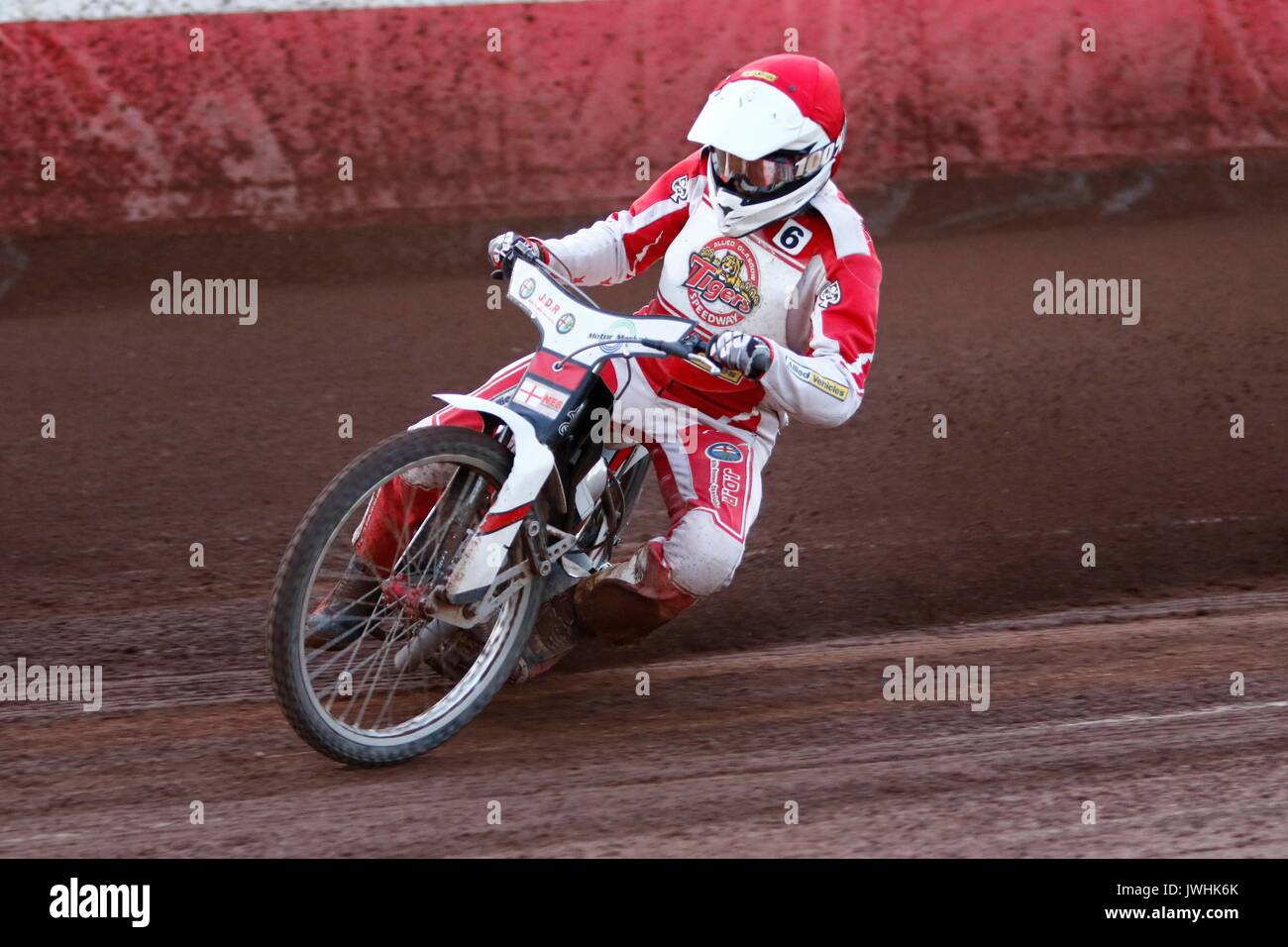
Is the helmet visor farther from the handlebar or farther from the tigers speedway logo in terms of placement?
the handlebar

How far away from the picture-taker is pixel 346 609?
432cm

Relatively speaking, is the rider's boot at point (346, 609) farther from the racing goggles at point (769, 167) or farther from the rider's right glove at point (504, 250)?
the racing goggles at point (769, 167)

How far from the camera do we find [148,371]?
7375 millimetres

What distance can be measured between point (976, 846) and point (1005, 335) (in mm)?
4566

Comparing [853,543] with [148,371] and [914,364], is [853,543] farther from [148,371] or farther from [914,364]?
[148,371]

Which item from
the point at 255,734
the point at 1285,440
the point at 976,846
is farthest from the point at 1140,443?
the point at 255,734

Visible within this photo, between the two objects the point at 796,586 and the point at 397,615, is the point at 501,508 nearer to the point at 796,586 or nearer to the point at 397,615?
the point at 397,615

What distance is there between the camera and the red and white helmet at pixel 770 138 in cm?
425

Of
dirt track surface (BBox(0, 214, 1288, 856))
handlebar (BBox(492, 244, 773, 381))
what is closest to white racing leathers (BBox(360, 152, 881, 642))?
handlebar (BBox(492, 244, 773, 381))

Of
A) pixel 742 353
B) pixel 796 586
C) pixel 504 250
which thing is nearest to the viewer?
pixel 742 353

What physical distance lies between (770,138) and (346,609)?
5.83ft

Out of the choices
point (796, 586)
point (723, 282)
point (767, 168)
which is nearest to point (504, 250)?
point (723, 282)

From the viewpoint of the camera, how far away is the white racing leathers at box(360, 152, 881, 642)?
4453 millimetres

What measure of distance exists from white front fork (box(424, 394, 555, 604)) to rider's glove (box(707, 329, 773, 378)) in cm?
55
